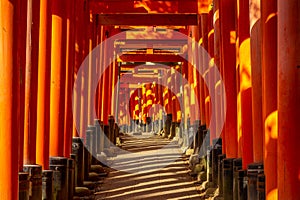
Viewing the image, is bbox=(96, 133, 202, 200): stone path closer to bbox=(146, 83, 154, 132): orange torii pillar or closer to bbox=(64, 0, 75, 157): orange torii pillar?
bbox=(64, 0, 75, 157): orange torii pillar

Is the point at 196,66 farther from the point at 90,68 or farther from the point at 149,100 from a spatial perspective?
the point at 149,100

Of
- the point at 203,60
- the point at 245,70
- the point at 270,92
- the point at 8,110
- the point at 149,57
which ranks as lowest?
the point at 8,110

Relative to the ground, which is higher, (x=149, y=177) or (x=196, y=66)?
(x=196, y=66)

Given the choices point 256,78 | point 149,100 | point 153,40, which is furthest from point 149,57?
point 256,78

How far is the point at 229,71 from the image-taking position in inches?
338

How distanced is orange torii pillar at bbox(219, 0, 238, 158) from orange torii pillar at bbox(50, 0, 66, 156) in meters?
2.28

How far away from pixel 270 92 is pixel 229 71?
130 inches

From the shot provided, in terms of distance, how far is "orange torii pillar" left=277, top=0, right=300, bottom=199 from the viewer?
4.32 meters

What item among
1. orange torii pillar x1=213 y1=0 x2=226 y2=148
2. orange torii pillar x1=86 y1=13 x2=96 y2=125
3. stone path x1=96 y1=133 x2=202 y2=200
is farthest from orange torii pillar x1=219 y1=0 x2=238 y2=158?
orange torii pillar x1=86 y1=13 x2=96 y2=125

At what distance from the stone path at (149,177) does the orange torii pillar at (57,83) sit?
1579mm

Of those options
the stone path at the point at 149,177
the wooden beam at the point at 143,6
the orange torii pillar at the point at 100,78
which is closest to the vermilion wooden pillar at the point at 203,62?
the wooden beam at the point at 143,6

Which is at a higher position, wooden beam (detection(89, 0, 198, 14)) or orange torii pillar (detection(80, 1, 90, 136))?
wooden beam (detection(89, 0, 198, 14))

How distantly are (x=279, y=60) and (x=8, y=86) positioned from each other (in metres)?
2.07

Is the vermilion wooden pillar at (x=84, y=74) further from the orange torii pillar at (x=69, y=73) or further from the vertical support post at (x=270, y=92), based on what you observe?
the vertical support post at (x=270, y=92)
